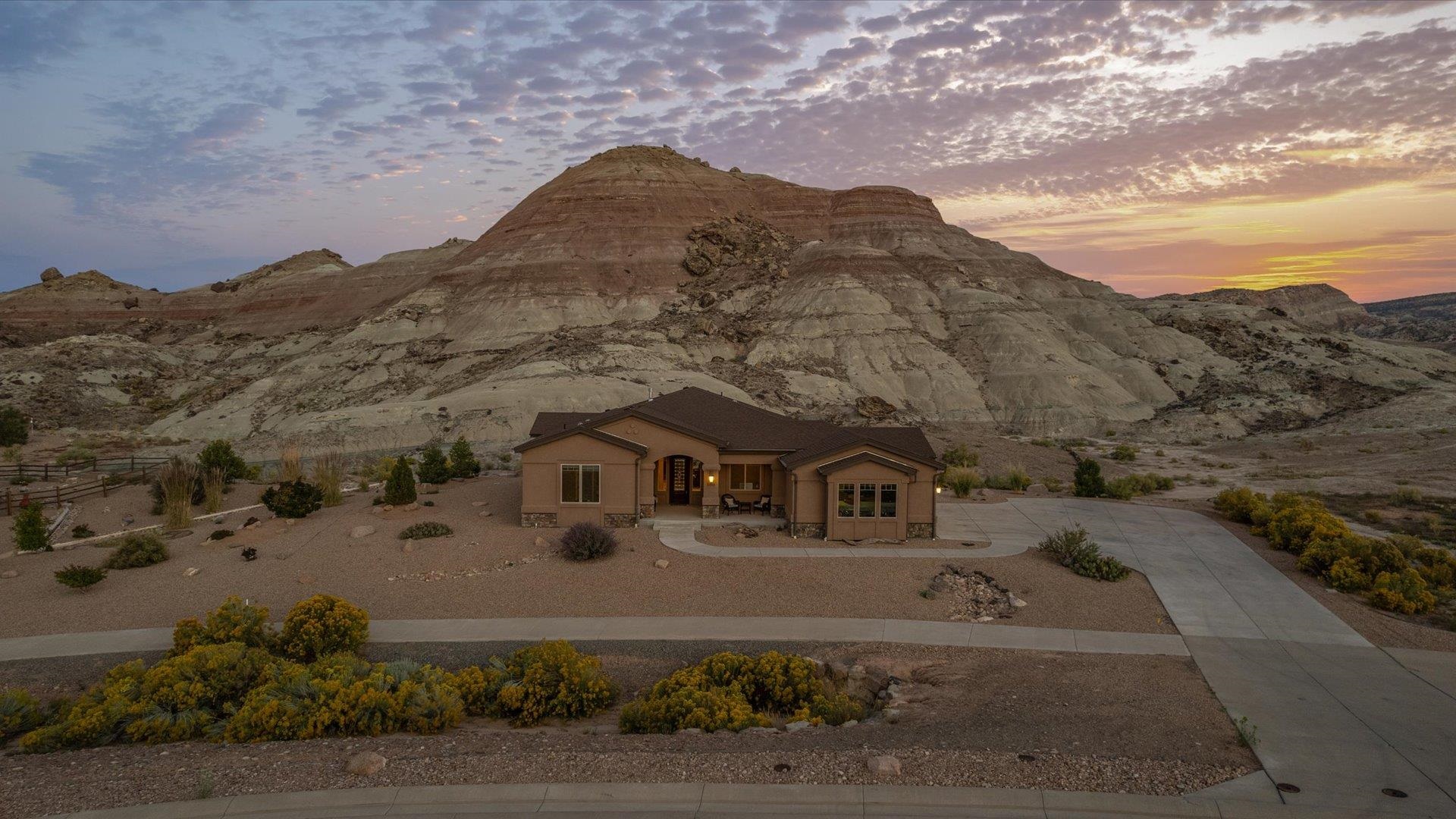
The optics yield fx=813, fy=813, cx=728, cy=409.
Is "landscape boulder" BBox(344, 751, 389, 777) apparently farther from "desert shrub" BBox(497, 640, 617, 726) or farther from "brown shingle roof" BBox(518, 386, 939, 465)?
"brown shingle roof" BBox(518, 386, 939, 465)

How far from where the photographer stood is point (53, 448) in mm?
47438

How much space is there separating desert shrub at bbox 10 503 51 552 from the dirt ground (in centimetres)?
1478

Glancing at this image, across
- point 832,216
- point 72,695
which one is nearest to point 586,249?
point 832,216

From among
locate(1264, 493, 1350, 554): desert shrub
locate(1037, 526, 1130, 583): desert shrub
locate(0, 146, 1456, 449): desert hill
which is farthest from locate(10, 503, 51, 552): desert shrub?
locate(1264, 493, 1350, 554): desert shrub

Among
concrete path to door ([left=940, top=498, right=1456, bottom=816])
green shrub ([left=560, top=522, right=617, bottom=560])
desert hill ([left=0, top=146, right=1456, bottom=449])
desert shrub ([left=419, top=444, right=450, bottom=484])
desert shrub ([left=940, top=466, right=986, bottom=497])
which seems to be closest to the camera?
concrete path to door ([left=940, top=498, right=1456, bottom=816])

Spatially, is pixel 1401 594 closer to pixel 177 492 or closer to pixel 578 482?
pixel 578 482

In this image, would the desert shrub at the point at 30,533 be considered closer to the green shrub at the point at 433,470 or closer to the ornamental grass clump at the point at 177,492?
the ornamental grass clump at the point at 177,492

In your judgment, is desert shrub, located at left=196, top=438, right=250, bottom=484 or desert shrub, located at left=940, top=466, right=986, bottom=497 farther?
desert shrub, located at left=940, top=466, right=986, bottom=497

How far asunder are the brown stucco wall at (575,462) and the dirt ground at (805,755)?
11004 millimetres

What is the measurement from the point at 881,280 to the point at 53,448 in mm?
63737

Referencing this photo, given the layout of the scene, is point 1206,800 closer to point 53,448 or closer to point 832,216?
point 53,448

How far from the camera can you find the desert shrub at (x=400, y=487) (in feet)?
83.4

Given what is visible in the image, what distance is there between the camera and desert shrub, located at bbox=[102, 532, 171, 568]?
2059cm

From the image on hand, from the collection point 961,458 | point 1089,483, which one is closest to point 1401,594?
point 1089,483
